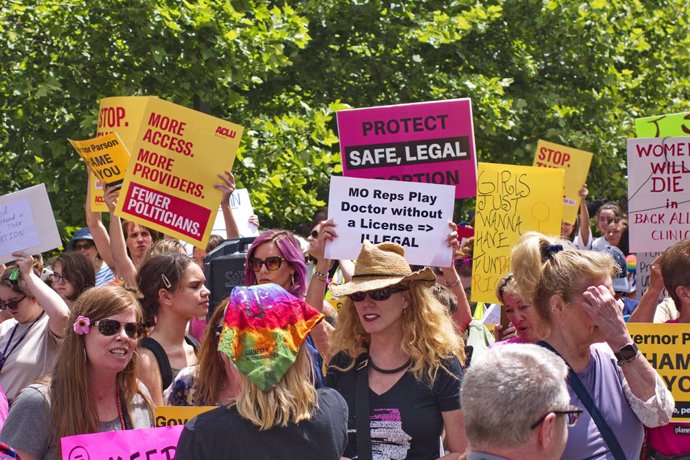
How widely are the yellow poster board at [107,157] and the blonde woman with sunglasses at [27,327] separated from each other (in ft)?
4.53

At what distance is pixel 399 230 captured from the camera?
6496 millimetres

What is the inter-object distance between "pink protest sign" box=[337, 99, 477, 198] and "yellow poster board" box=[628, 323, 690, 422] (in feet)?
7.30

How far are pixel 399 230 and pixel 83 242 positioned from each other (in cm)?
473

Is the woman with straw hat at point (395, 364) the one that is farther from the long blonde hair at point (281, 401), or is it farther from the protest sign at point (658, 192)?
the protest sign at point (658, 192)

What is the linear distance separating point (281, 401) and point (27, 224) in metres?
4.03

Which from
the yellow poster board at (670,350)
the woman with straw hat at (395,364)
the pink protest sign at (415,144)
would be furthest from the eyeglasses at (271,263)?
the yellow poster board at (670,350)

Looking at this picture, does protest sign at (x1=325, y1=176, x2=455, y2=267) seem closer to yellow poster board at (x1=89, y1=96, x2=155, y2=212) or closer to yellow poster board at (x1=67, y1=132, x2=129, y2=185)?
yellow poster board at (x1=67, y1=132, x2=129, y2=185)

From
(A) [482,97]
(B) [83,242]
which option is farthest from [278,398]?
(A) [482,97]

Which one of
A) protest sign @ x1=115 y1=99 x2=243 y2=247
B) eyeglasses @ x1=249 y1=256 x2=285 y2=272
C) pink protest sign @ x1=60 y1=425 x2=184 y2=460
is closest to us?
pink protest sign @ x1=60 y1=425 x2=184 y2=460

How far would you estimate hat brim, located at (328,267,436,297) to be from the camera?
191 inches

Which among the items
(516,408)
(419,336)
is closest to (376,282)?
(419,336)

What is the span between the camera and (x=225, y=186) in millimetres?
7777

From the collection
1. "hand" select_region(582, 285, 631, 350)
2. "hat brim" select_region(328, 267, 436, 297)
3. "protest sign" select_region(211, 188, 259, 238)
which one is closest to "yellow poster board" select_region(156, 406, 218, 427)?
"hat brim" select_region(328, 267, 436, 297)

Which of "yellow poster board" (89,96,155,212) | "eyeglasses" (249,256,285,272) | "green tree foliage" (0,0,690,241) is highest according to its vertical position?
"green tree foliage" (0,0,690,241)
